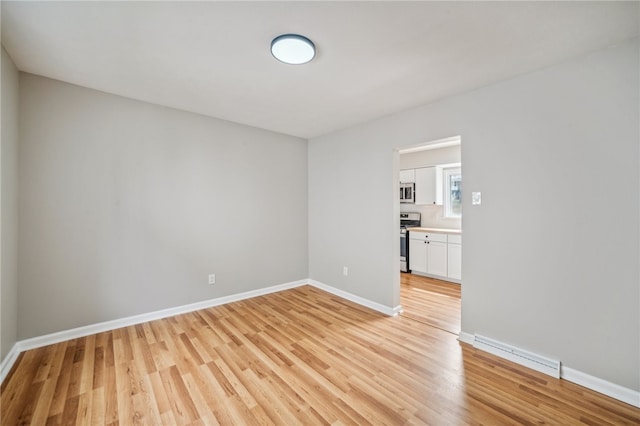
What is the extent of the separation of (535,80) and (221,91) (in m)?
2.91

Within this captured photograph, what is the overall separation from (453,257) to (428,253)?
1.48ft

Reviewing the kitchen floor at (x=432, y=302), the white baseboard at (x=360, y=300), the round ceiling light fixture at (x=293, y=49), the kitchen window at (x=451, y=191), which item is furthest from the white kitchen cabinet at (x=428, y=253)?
the round ceiling light fixture at (x=293, y=49)

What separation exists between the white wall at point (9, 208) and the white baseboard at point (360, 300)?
341 cm

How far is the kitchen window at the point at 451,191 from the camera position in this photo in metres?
5.19

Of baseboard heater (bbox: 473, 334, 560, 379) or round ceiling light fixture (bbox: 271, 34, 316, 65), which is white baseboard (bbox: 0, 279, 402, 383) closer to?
baseboard heater (bbox: 473, 334, 560, 379)

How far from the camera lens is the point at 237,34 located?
70.1 inches

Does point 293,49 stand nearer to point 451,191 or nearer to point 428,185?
point 428,185

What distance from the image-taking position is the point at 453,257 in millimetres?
4457

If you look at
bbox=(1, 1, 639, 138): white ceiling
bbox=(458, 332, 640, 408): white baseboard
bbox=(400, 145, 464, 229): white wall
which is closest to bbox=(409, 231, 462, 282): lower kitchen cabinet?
bbox=(400, 145, 464, 229): white wall

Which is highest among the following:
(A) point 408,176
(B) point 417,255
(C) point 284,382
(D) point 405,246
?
(A) point 408,176

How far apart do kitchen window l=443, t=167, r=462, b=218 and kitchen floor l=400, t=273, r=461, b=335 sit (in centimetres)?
147

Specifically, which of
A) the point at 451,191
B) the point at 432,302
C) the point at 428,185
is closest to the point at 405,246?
the point at 428,185

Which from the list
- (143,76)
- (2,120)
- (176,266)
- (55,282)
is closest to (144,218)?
(176,266)

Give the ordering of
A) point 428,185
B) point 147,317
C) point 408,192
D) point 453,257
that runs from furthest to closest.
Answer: point 408,192
point 428,185
point 453,257
point 147,317
